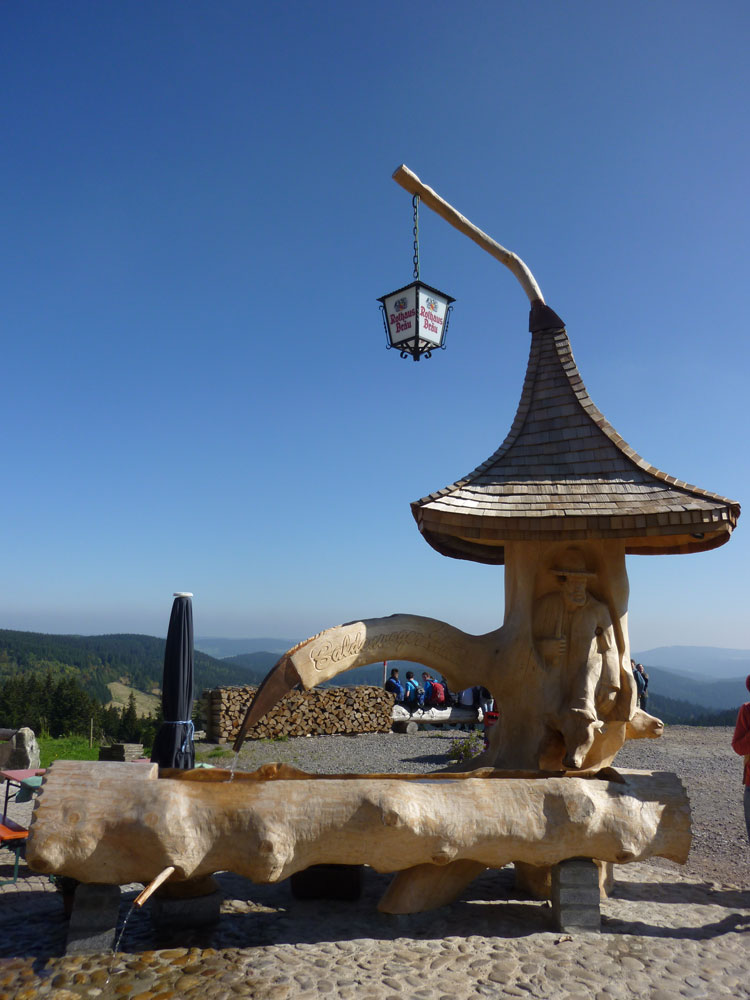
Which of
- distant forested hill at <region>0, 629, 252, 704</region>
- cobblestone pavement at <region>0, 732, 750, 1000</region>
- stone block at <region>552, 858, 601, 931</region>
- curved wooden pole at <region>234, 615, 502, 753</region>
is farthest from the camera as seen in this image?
distant forested hill at <region>0, 629, 252, 704</region>

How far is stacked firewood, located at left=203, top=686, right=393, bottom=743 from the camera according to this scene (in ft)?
45.7

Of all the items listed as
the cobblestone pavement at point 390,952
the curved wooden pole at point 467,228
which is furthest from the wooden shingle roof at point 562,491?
the cobblestone pavement at point 390,952

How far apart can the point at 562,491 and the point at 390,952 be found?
10.2ft

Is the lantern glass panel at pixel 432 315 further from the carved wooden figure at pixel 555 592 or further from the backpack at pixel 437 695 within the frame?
the backpack at pixel 437 695

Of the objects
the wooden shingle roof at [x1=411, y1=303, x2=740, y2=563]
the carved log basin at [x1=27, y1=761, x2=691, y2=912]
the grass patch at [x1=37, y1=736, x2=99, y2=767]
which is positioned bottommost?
the grass patch at [x1=37, y1=736, x2=99, y2=767]

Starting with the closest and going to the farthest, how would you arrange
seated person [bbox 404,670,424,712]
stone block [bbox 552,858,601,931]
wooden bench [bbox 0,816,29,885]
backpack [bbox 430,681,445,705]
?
stone block [bbox 552,858,601,931] → wooden bench [bbox 0,816,29,885] → seated person [bbox 404,670,424,712] → backpack [bbox 430,681,445,705]

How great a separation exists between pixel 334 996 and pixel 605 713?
Result: 254 cm

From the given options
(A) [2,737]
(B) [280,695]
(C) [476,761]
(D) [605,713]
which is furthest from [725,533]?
(A) [2,737]

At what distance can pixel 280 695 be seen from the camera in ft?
14.3

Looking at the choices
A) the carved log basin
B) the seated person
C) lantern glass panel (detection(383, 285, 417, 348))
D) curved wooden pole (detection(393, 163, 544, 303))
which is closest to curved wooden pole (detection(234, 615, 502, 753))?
the carved log basin

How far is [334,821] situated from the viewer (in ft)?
13.4

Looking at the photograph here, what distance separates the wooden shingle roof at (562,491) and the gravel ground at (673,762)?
9.54ft

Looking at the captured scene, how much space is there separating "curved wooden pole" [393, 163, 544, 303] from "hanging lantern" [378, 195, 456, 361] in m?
0.11

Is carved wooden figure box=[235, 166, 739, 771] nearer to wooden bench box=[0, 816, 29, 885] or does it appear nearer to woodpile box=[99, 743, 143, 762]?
wooden bench box=[0, 816, 29, 885]
